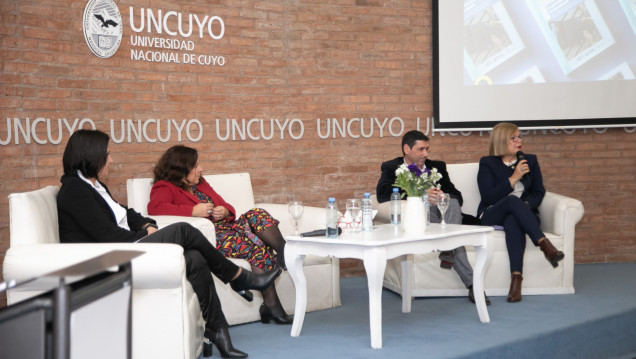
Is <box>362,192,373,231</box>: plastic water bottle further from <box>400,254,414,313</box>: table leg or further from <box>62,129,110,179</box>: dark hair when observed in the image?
<box>62,129,110,179</box>: dark hair

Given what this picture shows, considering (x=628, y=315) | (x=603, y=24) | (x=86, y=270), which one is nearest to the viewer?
(x=86, y=270)

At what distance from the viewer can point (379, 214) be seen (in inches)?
179

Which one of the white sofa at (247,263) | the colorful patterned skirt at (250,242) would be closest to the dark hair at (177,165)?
the white sofa at (247,263)

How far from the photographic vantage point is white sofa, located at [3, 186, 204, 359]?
261 cm

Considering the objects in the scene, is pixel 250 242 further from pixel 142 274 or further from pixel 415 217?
pixel 142 274

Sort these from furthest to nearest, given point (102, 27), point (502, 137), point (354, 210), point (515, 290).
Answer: point (502, 137) < point (102, 27) < point (515, 290) < point (354, 210)

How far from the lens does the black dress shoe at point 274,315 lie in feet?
12.3

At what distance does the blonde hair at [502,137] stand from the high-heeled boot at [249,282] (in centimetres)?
206

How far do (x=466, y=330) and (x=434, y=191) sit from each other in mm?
999

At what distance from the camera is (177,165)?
13.0ft

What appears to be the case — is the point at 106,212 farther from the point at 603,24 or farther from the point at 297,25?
the point at 603,24

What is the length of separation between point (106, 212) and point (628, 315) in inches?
118

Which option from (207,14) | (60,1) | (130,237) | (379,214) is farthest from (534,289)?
(60,1)

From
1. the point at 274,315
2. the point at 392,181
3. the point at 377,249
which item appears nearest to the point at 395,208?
the point at 377,249
